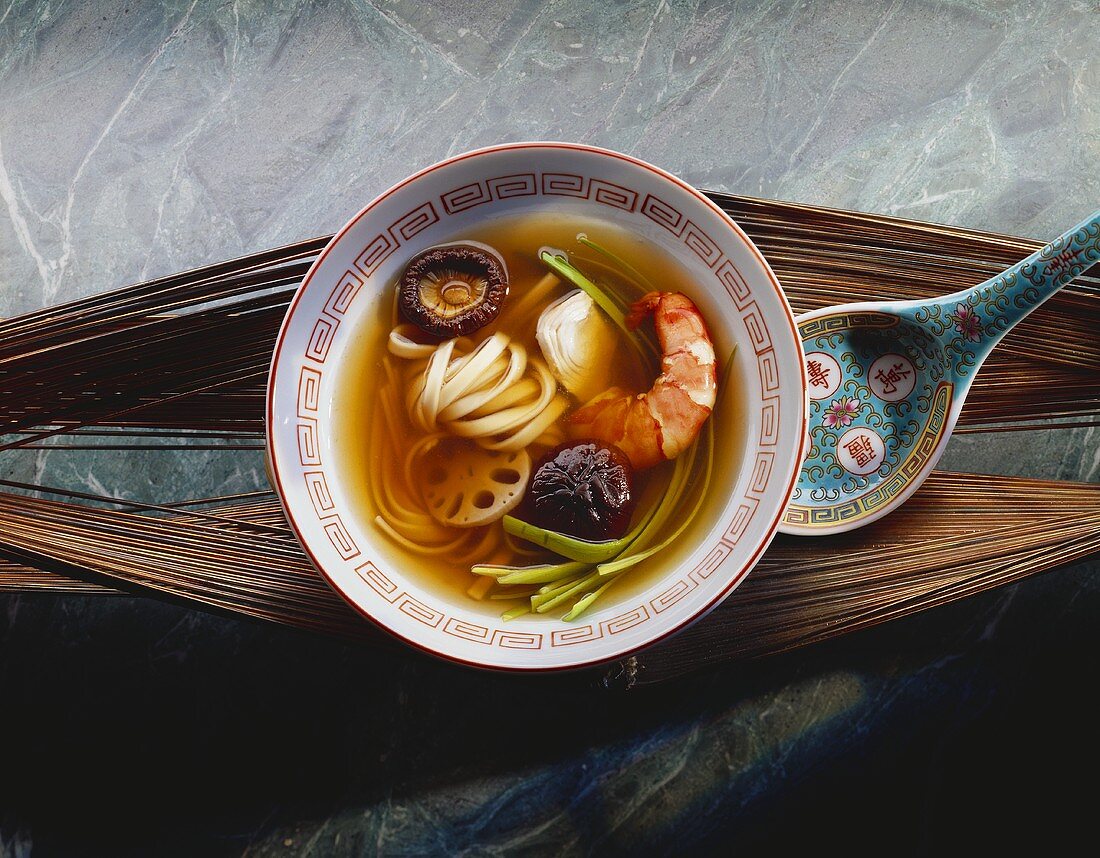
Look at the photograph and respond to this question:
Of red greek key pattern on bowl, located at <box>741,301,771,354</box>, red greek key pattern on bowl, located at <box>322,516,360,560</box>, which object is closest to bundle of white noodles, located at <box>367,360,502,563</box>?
red greek key pattern on bowl, located at <box>322,516,360,560</box>

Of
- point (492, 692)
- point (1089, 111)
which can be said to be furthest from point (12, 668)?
point (1089, 111)

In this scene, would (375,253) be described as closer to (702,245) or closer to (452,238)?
(452,238)

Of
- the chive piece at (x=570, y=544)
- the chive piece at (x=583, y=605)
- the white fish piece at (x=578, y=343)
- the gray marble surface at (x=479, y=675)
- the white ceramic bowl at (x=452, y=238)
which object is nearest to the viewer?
the white ceramic bowl at (x=452, y=238)

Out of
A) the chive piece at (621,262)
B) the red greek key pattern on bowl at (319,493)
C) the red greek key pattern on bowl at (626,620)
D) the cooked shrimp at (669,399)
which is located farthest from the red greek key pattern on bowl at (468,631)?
the chive piece at (621,262)

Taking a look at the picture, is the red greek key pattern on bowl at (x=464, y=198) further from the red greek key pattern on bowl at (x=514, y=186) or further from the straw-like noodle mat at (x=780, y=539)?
the straw-like noodle mat at (x=780, y=539)

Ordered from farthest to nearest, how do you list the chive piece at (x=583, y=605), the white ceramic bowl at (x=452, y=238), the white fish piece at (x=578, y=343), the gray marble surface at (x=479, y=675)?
the gray marble surface at (x=479, y=675)
the white fish piece at (x=578, y=343)
the chive piece at (x=583, y=605)
the white ceramic bowl at (x=452, y=238)

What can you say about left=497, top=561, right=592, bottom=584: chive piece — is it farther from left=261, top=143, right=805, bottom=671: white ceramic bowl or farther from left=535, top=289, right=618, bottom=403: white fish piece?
left=535, top=289, right=618, bottom=403: white fish piece
